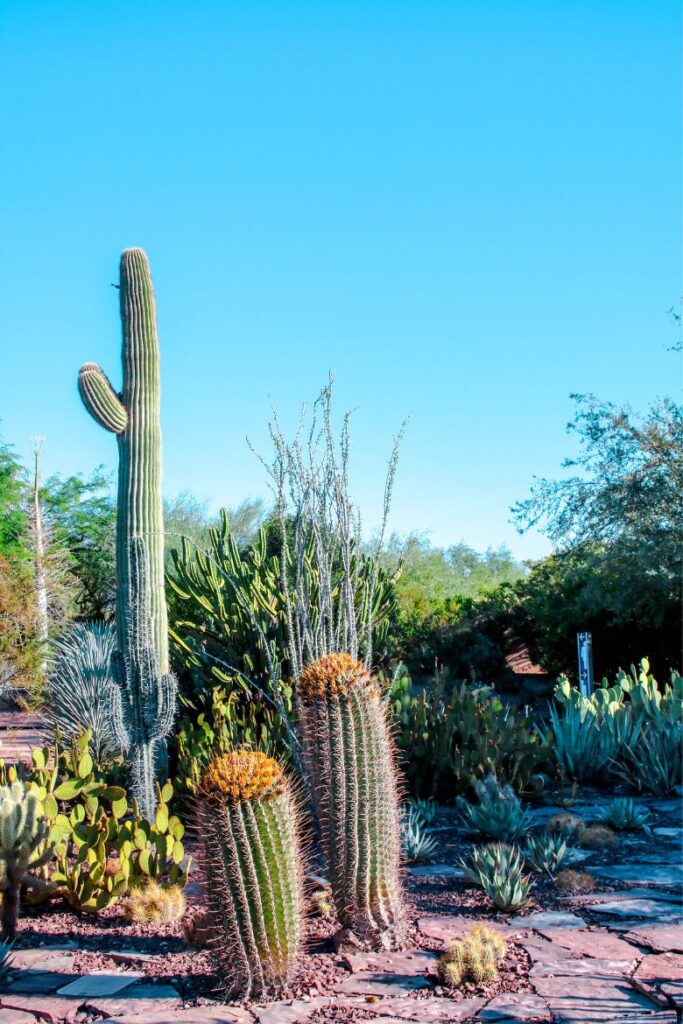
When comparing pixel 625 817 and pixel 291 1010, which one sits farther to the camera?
pixel 625 817

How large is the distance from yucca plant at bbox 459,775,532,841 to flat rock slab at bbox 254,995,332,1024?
7.32ft

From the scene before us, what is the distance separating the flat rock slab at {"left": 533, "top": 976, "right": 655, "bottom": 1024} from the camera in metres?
3.11

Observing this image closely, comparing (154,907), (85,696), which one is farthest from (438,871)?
(85,696)

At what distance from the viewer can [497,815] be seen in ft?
17.6

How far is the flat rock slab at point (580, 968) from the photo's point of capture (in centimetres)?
346

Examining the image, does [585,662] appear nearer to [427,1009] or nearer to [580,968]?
[580,968]

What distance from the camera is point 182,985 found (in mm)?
3490

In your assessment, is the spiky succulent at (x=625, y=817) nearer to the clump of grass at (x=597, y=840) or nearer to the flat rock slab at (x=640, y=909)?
the clump of grass at (x=597, y=840)

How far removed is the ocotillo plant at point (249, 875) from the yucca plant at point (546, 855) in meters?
1.84

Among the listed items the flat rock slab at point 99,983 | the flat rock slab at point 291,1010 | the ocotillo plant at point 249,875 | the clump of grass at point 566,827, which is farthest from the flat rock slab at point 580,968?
the clump of grass at point 566,827

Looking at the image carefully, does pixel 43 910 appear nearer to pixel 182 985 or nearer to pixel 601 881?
pixel 182 985

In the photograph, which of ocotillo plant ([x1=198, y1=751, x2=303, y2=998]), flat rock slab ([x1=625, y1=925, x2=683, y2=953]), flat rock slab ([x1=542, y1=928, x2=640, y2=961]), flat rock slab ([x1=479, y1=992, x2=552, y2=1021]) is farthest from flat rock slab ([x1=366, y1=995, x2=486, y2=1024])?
flat rock slab ([x1=625, y1=925, x2=683, y2=953])

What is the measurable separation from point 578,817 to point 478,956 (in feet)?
9.37

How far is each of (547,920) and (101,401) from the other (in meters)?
4.17
